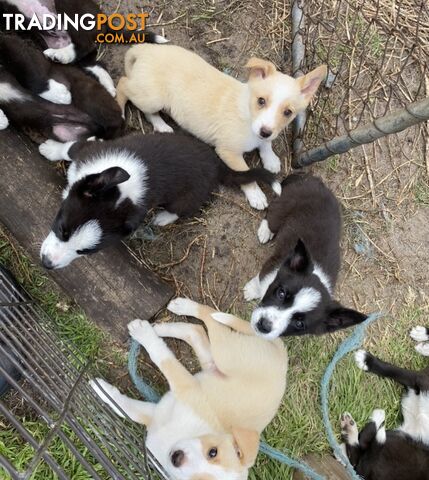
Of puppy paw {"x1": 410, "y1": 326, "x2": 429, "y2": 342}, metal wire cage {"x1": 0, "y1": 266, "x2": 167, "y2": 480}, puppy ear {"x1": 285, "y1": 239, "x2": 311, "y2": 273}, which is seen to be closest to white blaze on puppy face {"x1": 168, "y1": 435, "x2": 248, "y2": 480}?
metal wire cage {"x1": 0, "y1": 266, "x2": 167, "y2": 480}

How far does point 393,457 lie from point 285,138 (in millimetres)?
2753

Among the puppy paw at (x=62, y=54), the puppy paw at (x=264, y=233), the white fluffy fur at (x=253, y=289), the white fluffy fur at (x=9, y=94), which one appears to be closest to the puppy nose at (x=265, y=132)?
the puppy paw at (x=264, y=233)

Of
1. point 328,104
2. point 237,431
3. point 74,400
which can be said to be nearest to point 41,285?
point 74,400

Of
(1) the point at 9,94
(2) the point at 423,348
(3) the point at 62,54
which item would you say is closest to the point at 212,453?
(2) the point at 423,348

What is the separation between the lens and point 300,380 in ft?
13.5

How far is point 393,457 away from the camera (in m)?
3.97

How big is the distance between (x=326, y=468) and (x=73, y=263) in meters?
2.58

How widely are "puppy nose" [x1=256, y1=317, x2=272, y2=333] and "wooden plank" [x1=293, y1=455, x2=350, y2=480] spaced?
161 cm

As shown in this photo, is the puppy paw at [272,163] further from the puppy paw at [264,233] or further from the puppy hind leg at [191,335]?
the puppy hind leg at [191,335]

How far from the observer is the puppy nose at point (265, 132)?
3.46m

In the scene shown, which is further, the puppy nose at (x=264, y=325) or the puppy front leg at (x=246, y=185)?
the puppy front leg at (x=246, y=185)

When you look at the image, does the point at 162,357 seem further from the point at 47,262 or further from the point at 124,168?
the point at 124,168

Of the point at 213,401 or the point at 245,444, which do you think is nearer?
the point at 245,444

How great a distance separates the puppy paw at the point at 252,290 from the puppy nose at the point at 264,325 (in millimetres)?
792
